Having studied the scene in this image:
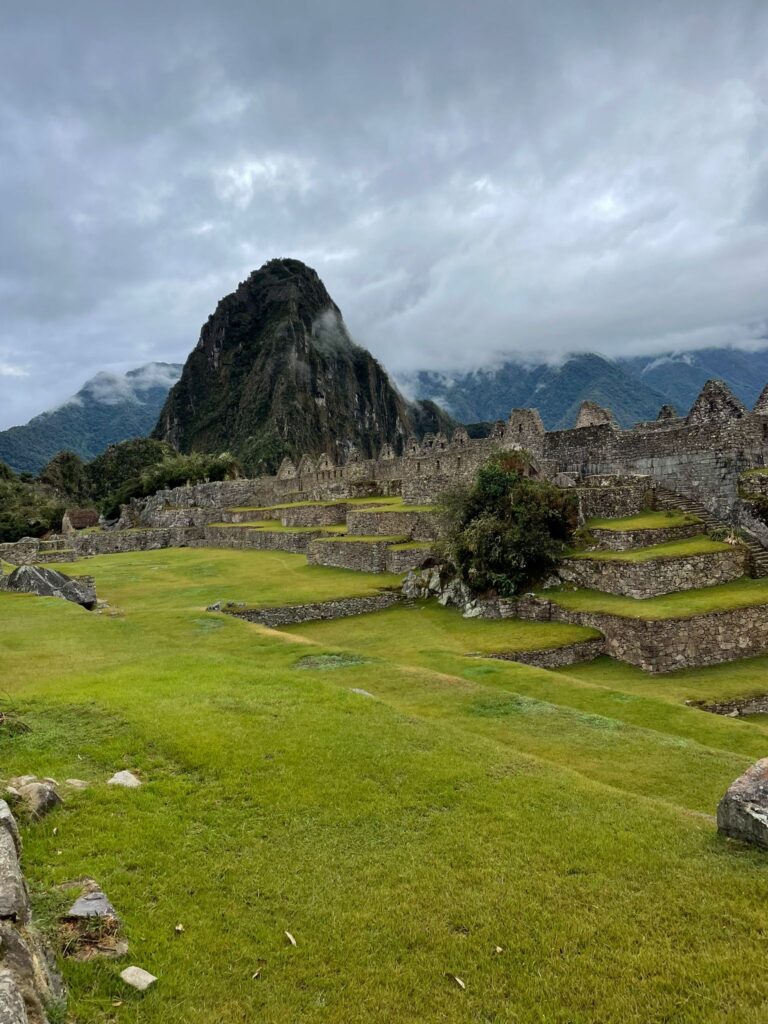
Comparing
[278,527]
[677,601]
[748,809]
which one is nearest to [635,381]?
[278,527]

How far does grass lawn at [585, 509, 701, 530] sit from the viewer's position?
770 inches

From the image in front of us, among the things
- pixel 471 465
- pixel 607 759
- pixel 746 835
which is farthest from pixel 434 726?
pixel 471 465

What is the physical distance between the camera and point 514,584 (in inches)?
768

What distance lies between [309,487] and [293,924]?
46238 mm

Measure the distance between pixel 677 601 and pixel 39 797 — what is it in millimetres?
14399

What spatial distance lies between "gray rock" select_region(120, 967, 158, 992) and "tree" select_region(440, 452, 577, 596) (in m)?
16.2

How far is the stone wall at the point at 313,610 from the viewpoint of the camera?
20281 mm

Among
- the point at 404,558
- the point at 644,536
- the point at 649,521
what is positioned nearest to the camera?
the point at 644,536

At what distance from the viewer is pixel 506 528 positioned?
2027cm

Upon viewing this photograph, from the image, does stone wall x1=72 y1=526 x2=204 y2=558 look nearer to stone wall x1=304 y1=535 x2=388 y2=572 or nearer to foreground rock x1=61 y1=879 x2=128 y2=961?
stone wall x1=304 y1=535 x2=388 y2=572

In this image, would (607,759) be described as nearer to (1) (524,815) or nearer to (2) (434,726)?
(2) (434,726)

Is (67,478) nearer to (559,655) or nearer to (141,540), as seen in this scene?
(141,540)

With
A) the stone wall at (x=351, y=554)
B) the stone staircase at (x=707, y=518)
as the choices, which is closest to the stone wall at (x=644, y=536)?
the stone staircase at (x=707, y=518)

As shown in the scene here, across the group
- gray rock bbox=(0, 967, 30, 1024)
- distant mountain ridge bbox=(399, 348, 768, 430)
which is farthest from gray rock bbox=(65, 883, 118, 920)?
distant mountain ridge bbox=(399, 348, 768, 430)
